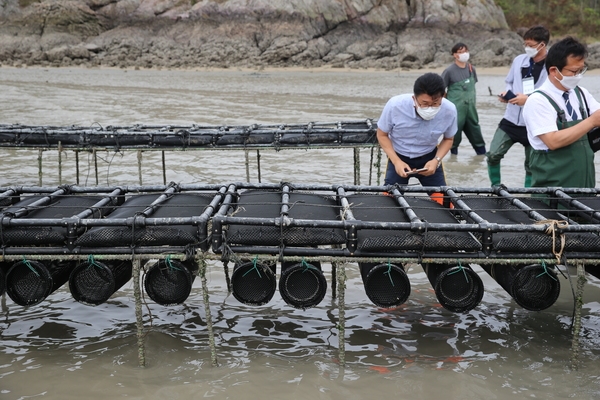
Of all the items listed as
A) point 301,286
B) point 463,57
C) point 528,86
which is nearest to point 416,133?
point 301,286

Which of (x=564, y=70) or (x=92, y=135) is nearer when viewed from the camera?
(x=564, y=70)

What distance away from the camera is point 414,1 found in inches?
2072

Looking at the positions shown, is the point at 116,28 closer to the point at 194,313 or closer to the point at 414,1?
the point at 414,1

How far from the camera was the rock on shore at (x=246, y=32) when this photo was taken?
45.3m

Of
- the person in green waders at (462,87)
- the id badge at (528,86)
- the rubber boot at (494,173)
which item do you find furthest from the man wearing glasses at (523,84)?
the person in green waders at (462,87)

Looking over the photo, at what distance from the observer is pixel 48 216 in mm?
4559

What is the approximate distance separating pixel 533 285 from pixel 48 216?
3.40 meters

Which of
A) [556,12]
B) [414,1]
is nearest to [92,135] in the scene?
[414,1]

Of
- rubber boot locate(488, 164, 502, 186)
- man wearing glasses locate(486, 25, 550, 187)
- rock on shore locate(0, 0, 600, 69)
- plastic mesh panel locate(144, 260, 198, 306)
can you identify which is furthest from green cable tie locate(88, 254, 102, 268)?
rock on shore locate(0, 0, 600, 69)

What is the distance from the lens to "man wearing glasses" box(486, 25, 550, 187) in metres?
7.18

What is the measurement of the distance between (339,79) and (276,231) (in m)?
29.5

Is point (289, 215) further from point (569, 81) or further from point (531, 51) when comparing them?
point (531, 51)

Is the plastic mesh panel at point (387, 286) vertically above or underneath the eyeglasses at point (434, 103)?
underneath

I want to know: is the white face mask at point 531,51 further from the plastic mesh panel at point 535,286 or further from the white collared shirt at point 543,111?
the plastic mesh panel at point 535,286
